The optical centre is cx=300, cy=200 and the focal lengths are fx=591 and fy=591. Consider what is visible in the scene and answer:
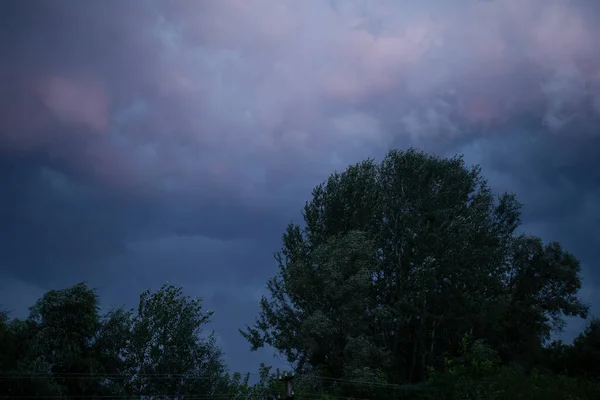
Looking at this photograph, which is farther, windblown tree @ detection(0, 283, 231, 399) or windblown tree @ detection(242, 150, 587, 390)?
windblown tree @ detection(242, 150, 587, 390)

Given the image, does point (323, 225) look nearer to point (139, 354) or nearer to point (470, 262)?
point (470, 262)

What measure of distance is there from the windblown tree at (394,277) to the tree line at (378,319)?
12 cm

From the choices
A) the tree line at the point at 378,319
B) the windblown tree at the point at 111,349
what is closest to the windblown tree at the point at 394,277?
the tree line at the point at 378,319

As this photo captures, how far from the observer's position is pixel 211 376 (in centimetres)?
3731

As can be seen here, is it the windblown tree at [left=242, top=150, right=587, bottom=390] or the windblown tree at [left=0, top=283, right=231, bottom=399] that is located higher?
the windblown tree at [left=242, top=150, right=587, bottom=390]

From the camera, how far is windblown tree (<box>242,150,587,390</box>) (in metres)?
43.0

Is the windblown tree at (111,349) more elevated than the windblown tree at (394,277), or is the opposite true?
the windblown tree at (394,277)

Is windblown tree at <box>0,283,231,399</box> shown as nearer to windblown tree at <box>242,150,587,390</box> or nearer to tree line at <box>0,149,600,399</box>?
tree line at <box>0,149,600,399</box>

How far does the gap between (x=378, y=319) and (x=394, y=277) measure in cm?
583

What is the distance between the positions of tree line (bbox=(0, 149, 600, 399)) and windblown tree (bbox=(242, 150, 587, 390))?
0.12m

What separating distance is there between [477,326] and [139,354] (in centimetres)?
2864

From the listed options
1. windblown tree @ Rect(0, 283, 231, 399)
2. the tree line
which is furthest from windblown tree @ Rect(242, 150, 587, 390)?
windblown tree @ Rect(0, 283, 231, 399)

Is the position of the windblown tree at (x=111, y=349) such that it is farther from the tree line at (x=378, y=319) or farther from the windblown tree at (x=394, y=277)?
the windblown tree at (x=394, y=277)

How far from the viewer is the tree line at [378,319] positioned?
116 ft
